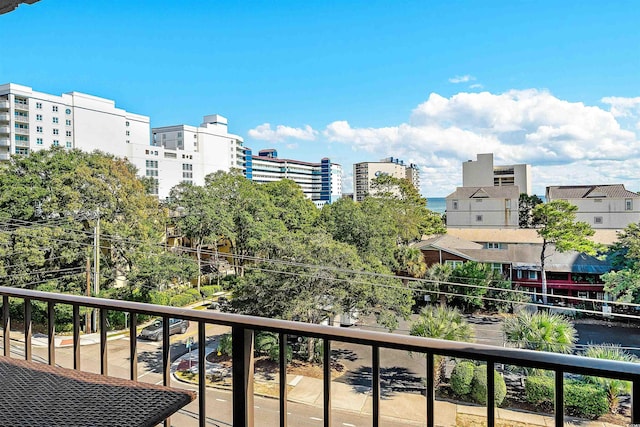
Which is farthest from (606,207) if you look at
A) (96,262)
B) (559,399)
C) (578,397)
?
(559,399)

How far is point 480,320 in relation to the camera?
1070cm

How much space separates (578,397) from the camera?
573 cm

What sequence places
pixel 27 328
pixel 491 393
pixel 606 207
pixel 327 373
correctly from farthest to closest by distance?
pixel 606 207
pixel 27 328
pixel 327 373
pixel 491 393

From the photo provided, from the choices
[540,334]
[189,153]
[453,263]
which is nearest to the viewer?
[540,334]

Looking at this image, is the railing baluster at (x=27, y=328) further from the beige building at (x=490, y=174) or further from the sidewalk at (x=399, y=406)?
the beige building at (x=490, y=174)

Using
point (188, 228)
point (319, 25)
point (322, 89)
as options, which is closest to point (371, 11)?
point (319, 25)

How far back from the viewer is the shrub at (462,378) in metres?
5.39

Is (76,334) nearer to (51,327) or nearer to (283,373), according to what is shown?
(51,327)

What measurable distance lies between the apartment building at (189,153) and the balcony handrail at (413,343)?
1829 cm

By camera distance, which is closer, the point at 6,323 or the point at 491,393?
the point at 491,393

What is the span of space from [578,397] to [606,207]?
988cm

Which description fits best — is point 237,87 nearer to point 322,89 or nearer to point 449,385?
point 322,89

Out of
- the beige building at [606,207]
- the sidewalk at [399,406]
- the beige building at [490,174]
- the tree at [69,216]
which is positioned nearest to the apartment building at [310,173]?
the beige building at [490,174]

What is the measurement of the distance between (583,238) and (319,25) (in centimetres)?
1714
